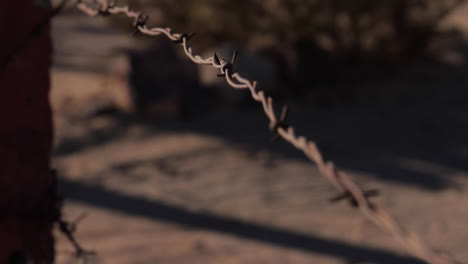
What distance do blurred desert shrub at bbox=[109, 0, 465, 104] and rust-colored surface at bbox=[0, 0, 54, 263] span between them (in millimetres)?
5445

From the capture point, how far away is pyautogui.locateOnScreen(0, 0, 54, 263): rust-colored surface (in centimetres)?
215

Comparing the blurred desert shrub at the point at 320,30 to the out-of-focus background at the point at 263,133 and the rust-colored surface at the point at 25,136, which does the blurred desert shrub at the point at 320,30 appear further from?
the rust-colored surface at the point at 25,136

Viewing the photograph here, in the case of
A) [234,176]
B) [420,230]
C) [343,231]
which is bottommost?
[420,230]

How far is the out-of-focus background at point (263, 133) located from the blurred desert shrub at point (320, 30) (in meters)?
0.02

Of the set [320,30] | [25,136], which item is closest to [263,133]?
[320,30]

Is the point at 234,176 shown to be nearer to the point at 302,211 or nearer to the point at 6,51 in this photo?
the point at 302,211

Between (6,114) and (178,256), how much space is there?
2179 mm

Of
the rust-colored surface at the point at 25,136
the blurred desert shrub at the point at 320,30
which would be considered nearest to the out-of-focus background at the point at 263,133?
the blurred desert shrub at the point at 320,30

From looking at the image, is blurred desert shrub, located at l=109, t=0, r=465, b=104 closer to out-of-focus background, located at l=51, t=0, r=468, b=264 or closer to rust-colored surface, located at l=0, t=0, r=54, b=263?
out-of-focus background, located at l=51, t=0, r=468, b=264

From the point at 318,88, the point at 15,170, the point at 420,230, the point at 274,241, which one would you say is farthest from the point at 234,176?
the point at 15,170

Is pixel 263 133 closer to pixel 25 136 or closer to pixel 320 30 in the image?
pixel 320 30

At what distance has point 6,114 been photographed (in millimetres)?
2172

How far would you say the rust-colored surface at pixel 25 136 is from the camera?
2.15 meters

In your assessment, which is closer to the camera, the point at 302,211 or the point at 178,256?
the point at 178,256
